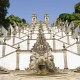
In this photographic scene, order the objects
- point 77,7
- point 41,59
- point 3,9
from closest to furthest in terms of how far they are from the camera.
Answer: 1. point 41,59
2. point 3,9
3. point 77,7

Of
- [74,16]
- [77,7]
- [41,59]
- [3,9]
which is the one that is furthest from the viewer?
[77,7]

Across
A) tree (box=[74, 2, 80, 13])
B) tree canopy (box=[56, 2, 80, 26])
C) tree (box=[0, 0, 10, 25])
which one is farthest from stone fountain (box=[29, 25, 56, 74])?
tree (box=[74, 2, 80, 13])

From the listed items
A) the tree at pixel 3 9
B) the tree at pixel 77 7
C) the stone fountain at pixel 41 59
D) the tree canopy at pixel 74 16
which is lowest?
the stone fountain at pixel 41 59

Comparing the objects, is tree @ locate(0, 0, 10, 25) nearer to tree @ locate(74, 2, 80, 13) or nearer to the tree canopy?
the tree canopy

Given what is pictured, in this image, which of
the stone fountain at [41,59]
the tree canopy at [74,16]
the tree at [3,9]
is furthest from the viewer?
the tree canopy at [74,16]

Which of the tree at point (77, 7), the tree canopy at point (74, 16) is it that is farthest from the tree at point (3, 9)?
the tree at point (77, 7)

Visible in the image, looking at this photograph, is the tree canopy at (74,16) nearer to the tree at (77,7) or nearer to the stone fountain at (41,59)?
the tree at (77,7)

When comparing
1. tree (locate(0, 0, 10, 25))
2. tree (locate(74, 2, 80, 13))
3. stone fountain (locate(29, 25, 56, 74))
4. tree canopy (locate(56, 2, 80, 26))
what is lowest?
stone fountain (locate(29, 25, 56, 74))

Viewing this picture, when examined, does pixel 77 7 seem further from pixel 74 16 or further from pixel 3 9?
pixel 3 9

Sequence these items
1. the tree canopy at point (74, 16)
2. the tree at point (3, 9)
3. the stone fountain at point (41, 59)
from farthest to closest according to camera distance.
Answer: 1. the tree canopy at point (74, 16)
2. the tree at point (3, 9)
3. the stone fountain at point (41, 59)

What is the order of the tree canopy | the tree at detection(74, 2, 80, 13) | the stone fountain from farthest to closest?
1. the tree at detection(74, 2, 80, 13)
2. the tree canopy
3. the stone fountain

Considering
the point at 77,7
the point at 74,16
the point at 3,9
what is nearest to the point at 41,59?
the point at 3,9

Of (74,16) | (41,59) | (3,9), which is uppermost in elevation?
(74,16)

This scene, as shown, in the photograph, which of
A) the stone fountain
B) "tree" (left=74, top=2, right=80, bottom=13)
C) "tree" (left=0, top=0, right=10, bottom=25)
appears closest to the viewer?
the stone fountain
